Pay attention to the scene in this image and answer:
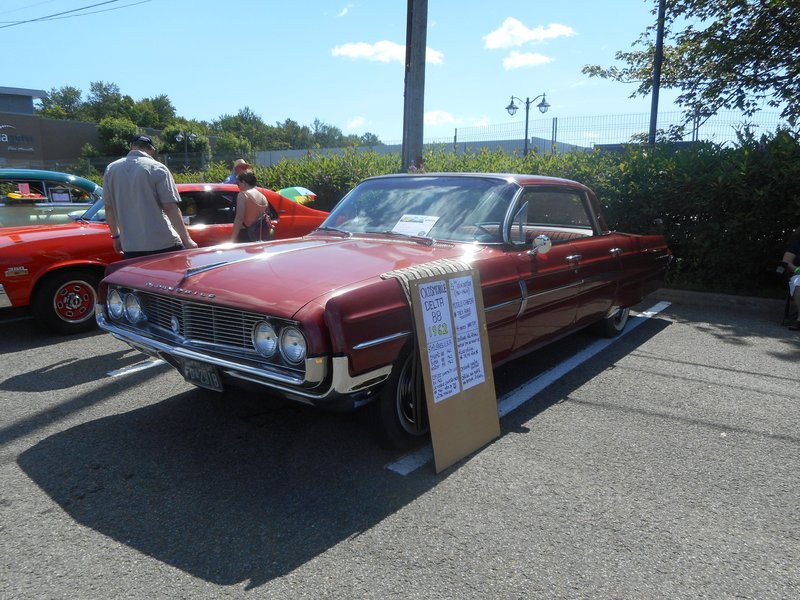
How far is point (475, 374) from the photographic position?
335 centimetres

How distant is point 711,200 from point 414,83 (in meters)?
4.82

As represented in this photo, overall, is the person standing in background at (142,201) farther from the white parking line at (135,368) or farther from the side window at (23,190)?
the side window at (23,190)

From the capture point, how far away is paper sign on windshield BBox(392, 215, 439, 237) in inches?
159

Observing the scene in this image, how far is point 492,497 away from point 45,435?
2.62m

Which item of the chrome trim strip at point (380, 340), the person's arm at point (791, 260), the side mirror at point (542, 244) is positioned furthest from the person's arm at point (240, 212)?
the person's arm at point (791, 260)

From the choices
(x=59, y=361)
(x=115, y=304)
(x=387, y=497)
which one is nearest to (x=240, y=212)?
(x=59, y=361)

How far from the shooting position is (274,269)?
3.23m

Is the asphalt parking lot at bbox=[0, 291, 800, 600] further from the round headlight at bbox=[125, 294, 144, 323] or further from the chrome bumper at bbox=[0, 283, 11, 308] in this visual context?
the chrome bumper at bbox=[0, 283, 11, 308]

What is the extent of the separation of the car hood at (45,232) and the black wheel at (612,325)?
5.07 m

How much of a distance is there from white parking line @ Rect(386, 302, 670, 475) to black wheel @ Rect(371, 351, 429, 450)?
91 mm

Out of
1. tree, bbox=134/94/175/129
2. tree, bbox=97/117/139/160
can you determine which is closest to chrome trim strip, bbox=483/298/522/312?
tree, bbox=97/117/139/160

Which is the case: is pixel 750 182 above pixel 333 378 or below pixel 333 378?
above

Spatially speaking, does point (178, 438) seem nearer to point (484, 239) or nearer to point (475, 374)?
point (475, 374)

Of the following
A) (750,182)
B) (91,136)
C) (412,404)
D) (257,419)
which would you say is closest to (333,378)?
(412,404)
